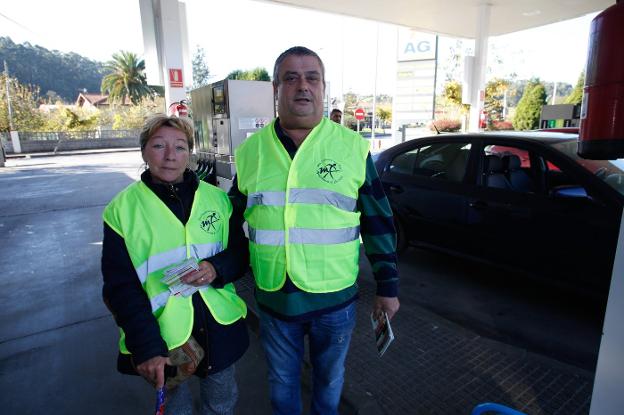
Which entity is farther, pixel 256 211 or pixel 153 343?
pixel 256 211

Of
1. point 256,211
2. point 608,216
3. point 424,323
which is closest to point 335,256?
point 256,211

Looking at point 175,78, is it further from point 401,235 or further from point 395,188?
point 401,235

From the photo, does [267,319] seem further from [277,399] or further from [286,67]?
[286,67]

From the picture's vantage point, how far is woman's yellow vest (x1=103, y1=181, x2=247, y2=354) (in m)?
1.53

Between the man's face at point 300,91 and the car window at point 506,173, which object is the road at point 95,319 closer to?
the car window at point 506,173

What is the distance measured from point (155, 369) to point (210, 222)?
613mm

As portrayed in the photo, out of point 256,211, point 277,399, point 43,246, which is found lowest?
point 43,246

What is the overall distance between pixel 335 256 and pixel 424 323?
2.05 metres

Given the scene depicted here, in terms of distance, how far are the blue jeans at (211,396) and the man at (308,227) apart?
205 millimetres

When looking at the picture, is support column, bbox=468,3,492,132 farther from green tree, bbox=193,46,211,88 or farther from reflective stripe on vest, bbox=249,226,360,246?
green tree, bbox=193,46,211,88

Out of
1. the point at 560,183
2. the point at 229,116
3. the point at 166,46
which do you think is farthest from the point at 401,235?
the point at 166,46

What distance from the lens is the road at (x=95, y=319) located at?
8.69 ft

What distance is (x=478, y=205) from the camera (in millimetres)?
3947

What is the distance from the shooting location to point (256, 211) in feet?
5.48
